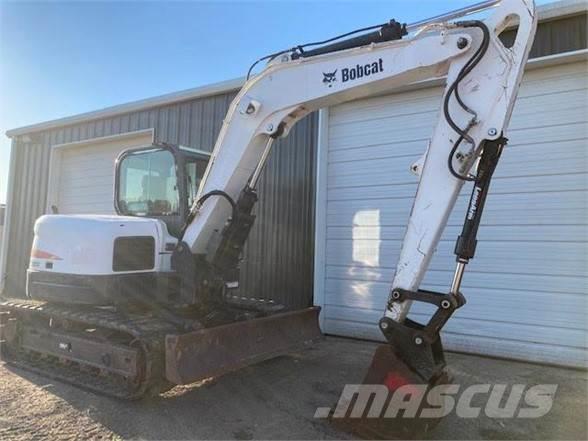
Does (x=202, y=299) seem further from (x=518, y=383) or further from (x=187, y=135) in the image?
(x=187, y=135)

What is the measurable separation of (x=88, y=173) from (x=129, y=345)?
844cm

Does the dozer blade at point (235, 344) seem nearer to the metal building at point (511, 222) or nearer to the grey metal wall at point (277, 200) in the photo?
the metal building at point (511, 222)

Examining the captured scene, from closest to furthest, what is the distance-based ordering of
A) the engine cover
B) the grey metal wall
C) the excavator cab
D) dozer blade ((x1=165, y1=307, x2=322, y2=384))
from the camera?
dozer blade ((x1=165, y1=307, x2=322, y2=384))
the engine cover
the excavator cab
the grey metal wall

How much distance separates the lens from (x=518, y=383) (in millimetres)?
5676

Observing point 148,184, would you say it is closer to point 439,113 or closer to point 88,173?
point 439,113

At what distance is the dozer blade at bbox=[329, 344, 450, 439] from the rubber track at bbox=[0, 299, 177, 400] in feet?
6.27

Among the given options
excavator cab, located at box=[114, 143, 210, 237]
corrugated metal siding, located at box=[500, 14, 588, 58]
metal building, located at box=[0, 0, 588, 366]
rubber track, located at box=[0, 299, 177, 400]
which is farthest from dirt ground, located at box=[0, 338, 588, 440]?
corrugated metal siding, located at box=[500, 14, 588, 58]

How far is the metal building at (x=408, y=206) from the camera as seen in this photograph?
6.53 metres

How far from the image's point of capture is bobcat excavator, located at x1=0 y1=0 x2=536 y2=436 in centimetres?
386

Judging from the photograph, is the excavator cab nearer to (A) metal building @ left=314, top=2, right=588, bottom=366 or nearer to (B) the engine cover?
(B) the engine cover

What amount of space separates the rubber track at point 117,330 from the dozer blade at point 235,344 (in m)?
0.36

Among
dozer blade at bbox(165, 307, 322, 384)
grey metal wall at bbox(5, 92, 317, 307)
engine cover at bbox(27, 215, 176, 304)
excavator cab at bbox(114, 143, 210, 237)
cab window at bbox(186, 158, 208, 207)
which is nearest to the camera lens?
dozer blade at bbox(165, 307, 322, 384)

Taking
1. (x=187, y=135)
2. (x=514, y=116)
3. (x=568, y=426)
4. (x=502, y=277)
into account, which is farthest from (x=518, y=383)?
(x=187, y=135)

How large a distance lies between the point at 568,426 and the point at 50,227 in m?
5.71
